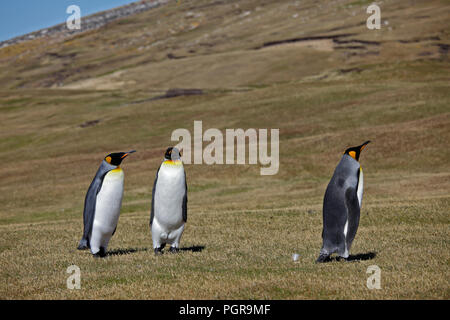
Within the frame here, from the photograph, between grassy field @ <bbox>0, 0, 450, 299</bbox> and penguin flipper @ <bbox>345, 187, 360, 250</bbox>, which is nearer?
grassy field @ <bbox>0, 0, 450, 299</bbox>

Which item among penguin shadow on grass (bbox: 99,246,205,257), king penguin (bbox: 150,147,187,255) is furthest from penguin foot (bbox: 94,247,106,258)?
king penguin (bbox: 150,147,187,255)

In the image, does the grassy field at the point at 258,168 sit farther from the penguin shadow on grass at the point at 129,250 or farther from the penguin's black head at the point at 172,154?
the penguin's black head at the point at 172,154

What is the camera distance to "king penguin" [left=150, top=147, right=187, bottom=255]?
15.7 metres

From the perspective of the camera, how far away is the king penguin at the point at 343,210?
1332 centimetres

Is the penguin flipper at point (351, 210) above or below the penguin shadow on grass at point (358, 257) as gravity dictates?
above

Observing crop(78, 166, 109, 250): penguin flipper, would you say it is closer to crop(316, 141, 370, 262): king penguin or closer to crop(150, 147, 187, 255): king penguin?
crop(150, 147, 187, 255): king penguin

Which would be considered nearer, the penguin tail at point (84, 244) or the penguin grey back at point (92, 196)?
the penguin grey back at point (92, 196)

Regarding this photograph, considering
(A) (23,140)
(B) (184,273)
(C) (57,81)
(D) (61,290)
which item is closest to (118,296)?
(D) (61,290)

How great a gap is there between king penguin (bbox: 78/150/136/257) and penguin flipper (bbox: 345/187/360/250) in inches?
236

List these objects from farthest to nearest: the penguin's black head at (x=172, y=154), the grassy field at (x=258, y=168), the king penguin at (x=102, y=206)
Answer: the king penguin at (x=102, y=206), the penguin's black head at (x=172, y=154), the grassy field at (x=258, y=168)

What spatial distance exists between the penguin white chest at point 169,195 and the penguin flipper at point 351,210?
4717 mm

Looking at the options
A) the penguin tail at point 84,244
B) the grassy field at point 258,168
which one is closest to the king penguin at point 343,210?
the grassy field at point 258,168

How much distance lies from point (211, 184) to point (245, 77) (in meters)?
66.4

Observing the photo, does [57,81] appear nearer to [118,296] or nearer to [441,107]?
[441,107]
